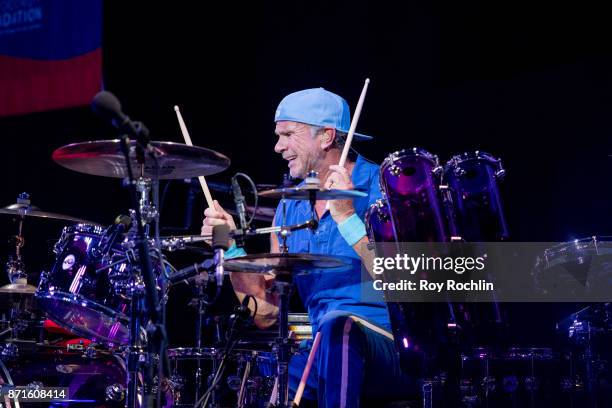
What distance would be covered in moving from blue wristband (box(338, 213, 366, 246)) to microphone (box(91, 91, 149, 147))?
43.6 inches

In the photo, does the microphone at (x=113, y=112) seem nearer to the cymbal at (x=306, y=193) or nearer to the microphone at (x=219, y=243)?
the microphone at (x=219, y=243)

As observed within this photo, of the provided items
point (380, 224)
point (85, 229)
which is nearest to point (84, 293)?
point (85, 229)

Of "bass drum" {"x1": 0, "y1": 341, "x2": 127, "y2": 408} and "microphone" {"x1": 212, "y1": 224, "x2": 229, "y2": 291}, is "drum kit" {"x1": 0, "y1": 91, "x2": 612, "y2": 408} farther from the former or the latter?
"bass drum" {"x1": 0, "y1": 341, "x2": 127, "y2": 408}

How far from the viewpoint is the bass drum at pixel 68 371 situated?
12.8 feet

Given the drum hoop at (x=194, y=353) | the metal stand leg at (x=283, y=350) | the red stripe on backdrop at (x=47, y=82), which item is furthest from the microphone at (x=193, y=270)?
the red stripe on backdrop at (x=47, y=82)

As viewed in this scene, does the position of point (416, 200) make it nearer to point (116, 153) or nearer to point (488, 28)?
point (116, 153)

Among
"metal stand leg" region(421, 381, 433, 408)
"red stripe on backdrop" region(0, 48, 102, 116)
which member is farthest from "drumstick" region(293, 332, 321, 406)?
"red stripe on backdrop" region(0, 48, 102, 116)

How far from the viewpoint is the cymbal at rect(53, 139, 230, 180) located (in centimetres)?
255

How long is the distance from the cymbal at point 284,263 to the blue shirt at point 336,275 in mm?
271

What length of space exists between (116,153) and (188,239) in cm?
37

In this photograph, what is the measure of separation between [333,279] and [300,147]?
0.65 meters

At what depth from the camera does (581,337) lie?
10.7 feet

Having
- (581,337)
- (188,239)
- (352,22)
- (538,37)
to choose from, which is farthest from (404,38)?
(188,239)

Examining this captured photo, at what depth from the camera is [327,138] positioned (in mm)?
3572
